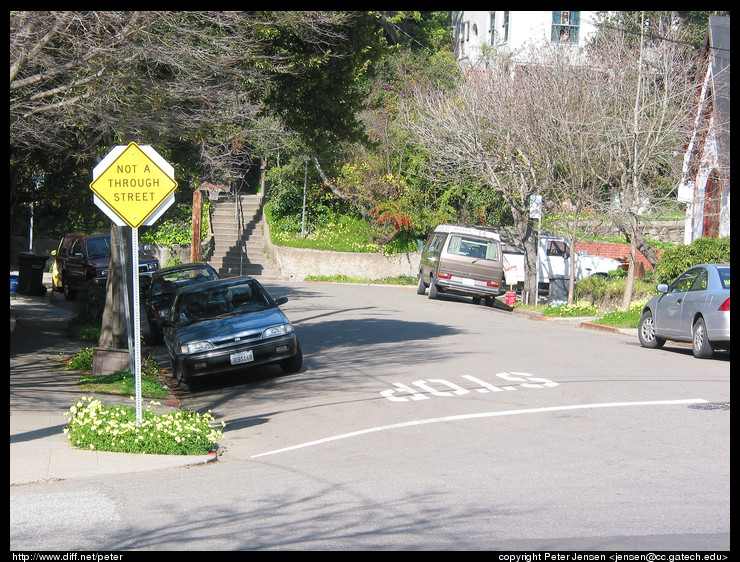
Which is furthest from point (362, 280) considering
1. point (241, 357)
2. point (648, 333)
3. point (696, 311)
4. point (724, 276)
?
point (241, 357)

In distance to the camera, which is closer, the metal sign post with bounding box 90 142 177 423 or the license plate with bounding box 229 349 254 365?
the metal sign post with bounding box 90 142 177 423

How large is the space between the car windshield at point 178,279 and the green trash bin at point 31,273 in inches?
311

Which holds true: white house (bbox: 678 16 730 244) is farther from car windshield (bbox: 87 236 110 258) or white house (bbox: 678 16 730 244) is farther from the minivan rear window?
car windshield (bbox: 87 236 110 258)

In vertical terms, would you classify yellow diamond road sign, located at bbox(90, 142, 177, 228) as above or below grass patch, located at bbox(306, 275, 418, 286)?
above

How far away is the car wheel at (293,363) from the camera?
1427cm

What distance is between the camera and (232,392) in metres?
13.4

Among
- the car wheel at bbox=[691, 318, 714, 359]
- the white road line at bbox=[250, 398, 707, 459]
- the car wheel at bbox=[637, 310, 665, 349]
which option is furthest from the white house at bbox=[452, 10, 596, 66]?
the white road line at bbox=[250, 398, 707, 459]

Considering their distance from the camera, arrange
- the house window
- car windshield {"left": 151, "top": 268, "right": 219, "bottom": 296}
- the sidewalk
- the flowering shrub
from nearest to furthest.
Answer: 1. the sidewalk
2. the flowering shrub
3. car windshield {"left": 151, "top": 268, "right": 219, "bottom": 296}
4. the house window

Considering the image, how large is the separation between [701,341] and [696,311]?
54 centimetres

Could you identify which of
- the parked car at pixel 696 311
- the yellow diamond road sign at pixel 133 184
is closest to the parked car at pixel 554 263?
the parked car at pixel 696 311

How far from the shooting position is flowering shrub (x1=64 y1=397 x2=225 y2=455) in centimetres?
Answer: 906

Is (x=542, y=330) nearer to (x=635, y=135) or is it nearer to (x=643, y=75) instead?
(x=635, y=135)

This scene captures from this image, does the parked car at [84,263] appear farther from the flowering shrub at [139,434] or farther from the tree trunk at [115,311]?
the flowering shrub at [139,434]

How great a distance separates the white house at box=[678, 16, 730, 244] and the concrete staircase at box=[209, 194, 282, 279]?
1720 cm
